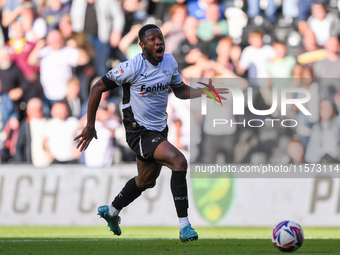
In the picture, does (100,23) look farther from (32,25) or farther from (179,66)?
(179,66)

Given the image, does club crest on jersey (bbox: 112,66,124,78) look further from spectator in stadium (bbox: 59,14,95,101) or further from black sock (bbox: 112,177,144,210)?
spectator in stadium (bbox: 59,14,95,101)

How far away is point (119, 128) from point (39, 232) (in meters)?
2.51

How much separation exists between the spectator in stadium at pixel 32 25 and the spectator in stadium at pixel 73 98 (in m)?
1.25

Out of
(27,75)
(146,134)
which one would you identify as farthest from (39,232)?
(146,134)

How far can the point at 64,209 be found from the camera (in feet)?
34.3

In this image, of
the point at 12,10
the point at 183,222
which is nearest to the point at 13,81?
the point at 12,10

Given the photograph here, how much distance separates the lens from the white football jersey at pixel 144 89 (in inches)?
243

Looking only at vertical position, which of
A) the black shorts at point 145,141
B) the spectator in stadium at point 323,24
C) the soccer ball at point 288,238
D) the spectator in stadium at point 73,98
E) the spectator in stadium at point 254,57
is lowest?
the soccer ball at point 288,238

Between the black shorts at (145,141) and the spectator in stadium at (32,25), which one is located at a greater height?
the spectator in stadium at (32,25)

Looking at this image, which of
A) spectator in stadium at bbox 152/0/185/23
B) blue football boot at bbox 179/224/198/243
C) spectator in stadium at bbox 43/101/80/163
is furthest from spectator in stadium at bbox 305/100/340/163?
blue football boot at bbox 179/224/198/243

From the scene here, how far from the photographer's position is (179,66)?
443 inches

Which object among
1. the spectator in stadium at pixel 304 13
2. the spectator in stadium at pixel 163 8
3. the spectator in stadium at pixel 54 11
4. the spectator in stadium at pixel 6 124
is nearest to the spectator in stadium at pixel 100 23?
the spectator in stadium at pixel 54 11

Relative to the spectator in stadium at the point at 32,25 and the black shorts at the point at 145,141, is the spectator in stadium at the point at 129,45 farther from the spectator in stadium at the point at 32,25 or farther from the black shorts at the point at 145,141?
the black shorts at the point at 145,141

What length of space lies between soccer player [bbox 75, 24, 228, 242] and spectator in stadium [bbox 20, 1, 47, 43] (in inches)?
225
